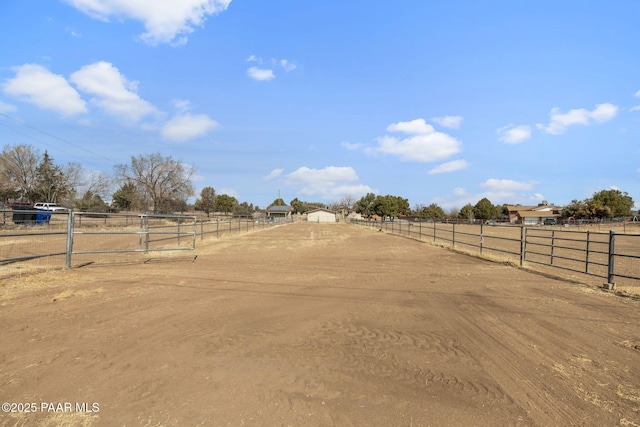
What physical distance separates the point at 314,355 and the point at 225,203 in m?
101

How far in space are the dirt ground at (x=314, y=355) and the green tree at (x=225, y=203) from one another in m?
94.5

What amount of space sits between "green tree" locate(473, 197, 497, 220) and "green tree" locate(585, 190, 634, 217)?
25.5 meters

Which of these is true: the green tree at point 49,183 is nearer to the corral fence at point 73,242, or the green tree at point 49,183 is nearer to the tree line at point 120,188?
the tree line at point 120,188

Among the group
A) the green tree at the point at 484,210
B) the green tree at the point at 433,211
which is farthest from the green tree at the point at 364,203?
the green tree at the point at 484,210

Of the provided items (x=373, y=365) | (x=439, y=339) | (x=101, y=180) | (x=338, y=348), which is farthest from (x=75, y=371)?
(x=101, y=180)

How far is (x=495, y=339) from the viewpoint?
4.75 meters

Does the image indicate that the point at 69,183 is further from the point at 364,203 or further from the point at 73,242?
the point at 364,203

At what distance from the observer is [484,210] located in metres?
96.0

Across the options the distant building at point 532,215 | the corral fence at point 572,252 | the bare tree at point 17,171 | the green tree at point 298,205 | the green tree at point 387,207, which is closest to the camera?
the corral fence at point 572,252

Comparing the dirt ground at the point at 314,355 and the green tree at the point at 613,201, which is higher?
the green tree at the point at 613,201

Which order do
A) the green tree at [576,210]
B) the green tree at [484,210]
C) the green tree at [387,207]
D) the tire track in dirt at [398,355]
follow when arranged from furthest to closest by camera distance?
the green tree at [387,207] → the green tree at [484,210] → the green tree at [576,210] → the tire track in dirt at [398,355]

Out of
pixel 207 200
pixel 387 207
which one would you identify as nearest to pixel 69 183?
pixel 207 200

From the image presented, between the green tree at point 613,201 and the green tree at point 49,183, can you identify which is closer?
the green tree at point 49,183

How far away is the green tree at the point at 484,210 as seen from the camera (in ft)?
315
